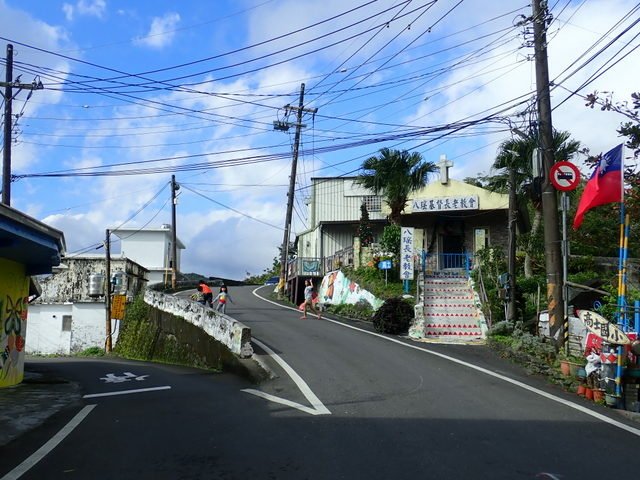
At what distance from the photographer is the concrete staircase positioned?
1753cm

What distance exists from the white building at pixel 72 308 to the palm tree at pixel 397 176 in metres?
15.6

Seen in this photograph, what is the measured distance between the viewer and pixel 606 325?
9.12 metres

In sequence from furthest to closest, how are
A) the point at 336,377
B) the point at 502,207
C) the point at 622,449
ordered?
1. the point at 502,207
2. the point at 336,377
3. the point at 622,449

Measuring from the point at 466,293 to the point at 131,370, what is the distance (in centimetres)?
1170

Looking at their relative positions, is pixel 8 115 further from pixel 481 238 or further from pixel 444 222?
pixel 481 238

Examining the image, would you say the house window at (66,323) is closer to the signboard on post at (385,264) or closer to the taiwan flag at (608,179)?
the signboard on post at (385,264)

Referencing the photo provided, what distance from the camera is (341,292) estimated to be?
28.2 metres

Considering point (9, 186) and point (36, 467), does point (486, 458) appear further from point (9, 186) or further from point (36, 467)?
point (9, 186)

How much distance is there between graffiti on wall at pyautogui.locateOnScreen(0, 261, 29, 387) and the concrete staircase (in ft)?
34.9

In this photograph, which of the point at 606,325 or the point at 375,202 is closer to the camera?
the point at 606,325

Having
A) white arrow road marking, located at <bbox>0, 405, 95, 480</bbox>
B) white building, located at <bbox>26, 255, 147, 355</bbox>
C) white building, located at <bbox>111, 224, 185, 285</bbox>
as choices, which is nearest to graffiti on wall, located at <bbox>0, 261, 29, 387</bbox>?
white arrow road marking, located at <bbox>0, 405, 95, 480</bbox>

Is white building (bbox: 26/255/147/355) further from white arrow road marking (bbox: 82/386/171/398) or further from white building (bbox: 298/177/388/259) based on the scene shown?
white arrow road marking (bbox: 82/386/171/398)

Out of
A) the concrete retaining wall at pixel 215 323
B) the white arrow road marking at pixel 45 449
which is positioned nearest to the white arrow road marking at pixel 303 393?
the concrete retaining wall at pixel 215 323

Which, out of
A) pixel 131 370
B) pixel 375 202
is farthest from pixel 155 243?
pixel 131 370
